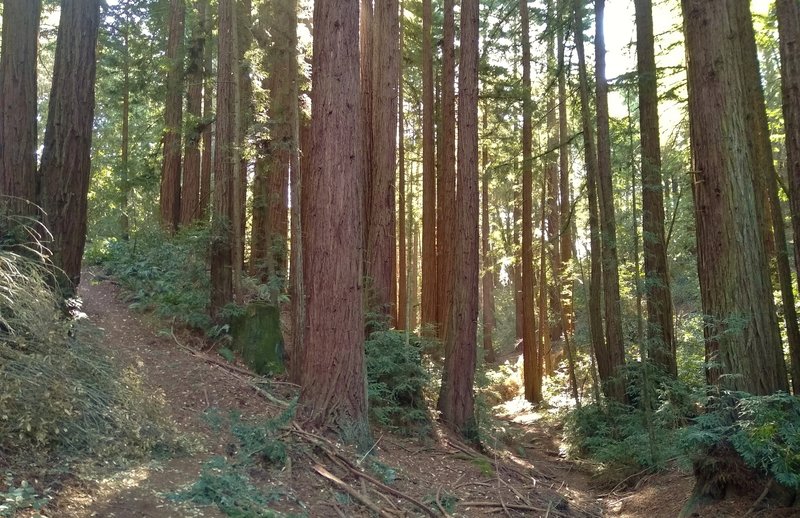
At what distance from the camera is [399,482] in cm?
688

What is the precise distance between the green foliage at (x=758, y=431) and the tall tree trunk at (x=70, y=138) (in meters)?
7.52

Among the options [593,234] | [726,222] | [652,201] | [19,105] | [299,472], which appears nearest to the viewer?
[299,472]

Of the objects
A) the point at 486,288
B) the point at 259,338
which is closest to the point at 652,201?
the point at 259,338

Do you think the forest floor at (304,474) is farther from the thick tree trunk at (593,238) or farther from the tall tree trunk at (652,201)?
the tall tree trunk at (652,201)

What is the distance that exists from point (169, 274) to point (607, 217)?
903 cm

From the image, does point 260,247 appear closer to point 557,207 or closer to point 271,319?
point 271,319

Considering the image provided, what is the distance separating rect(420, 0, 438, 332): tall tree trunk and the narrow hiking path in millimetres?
6300

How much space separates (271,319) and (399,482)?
14.6ft

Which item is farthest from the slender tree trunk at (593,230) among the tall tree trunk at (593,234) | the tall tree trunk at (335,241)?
the tall tree trunk at (335,241)

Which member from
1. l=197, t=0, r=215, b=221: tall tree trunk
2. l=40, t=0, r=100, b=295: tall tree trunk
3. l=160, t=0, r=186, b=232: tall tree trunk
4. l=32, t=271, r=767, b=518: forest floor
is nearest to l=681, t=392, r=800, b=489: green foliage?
l=32, t=271, r=767, b=518: forest floor

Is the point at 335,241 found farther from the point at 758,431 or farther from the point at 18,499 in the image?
the point at 758,431

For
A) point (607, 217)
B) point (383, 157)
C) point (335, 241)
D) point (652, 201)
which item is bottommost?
point (335, 241)

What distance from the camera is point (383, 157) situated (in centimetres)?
1171

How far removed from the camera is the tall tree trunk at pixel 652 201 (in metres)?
11.6
